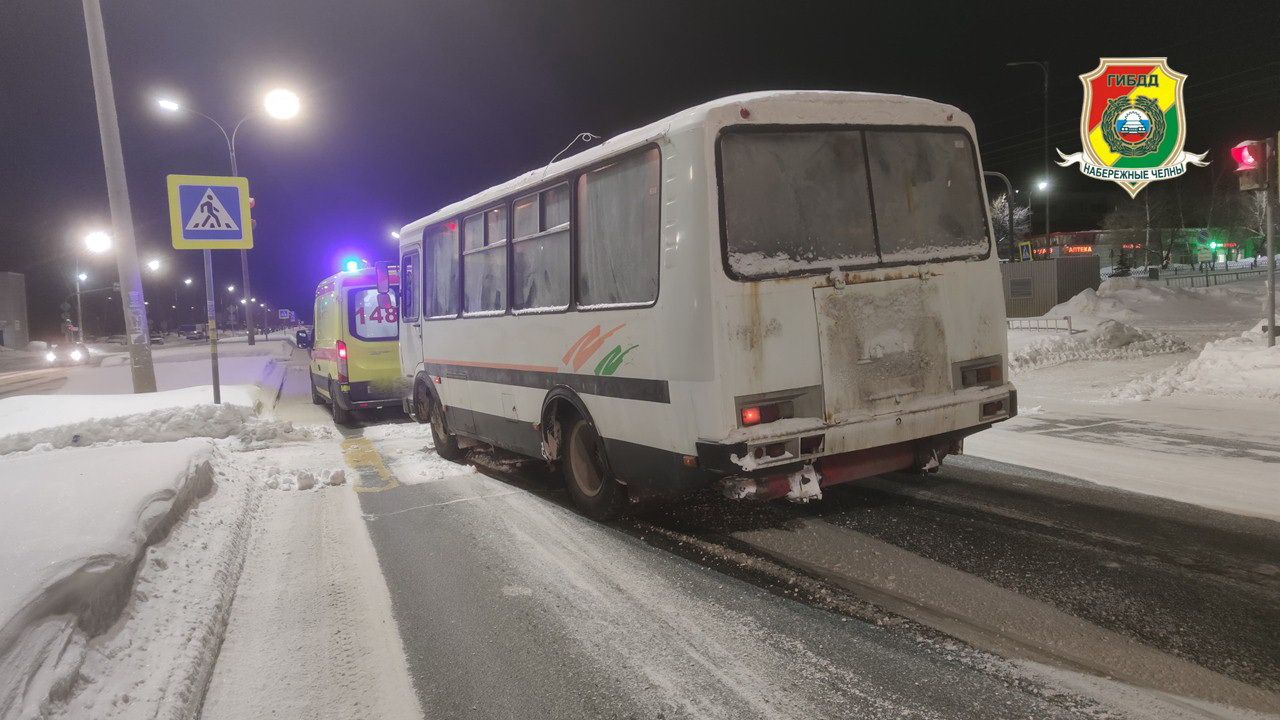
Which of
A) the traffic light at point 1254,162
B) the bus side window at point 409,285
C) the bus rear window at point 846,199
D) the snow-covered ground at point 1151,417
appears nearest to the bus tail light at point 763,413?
the bus rear window at point 846,199

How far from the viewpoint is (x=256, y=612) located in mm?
4480

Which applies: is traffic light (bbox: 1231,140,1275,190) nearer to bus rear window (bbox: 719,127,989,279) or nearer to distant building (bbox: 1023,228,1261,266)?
bus rear window (bbox: 719,127,989,279)

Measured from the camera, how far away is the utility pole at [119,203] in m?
11.2

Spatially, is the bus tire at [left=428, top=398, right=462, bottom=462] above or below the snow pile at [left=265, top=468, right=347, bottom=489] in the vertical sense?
above

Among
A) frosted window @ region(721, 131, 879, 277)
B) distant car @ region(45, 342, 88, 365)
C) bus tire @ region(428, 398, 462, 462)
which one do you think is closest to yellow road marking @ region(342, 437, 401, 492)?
bus tire @ region(428, 398, 462, 462)

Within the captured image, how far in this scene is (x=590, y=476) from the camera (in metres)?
6.25

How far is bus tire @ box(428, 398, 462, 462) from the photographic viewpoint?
365 inches

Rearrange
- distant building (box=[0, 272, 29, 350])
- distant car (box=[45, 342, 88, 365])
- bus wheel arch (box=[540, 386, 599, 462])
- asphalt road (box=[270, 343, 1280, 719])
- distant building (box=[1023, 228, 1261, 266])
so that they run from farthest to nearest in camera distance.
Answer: distant building (box=[0, 272, 29, 350]) < distant building (box=[1023, 228, 1261, 266]) < distant car (box=[45, 342, 88, 365]) < bus wheel arch (box=[540, 386, 599, 462]) < asphalt road (box=[270, 343, 1280, 719])

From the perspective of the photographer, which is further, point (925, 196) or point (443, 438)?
point (443, 438)

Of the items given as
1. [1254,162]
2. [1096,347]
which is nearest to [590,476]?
[1254,162]

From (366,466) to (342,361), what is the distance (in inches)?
161

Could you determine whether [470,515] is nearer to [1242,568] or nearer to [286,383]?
[1242,568]

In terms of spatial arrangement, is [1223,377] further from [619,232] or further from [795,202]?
[619,232]

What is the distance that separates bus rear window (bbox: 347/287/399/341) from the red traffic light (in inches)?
517
